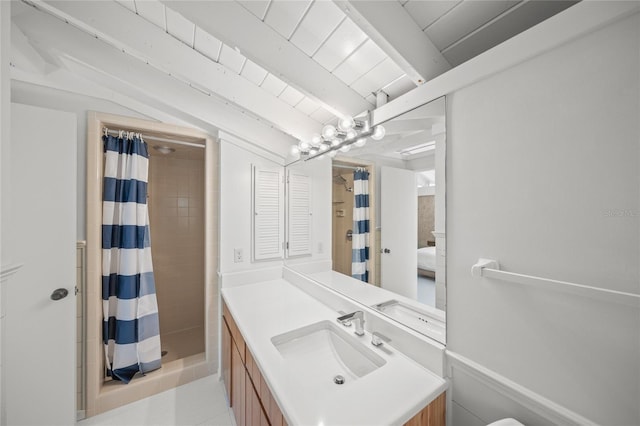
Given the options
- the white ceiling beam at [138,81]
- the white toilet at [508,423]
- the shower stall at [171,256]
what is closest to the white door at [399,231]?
the white toilet at [508,423]

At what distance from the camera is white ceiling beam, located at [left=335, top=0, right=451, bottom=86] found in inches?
31.5

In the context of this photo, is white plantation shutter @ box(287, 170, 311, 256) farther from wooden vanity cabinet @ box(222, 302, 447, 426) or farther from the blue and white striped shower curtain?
the blue and white striped shower curtain

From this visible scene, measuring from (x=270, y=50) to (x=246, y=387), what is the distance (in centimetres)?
170

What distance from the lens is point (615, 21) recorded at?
52 centimetres

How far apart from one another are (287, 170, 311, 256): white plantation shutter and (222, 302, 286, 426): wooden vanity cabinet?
2.45 ft

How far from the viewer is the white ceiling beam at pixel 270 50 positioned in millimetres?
970

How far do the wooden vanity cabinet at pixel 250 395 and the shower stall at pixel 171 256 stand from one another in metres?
0.47

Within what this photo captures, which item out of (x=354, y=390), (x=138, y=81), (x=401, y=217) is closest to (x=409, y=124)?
(x=401, y=217)

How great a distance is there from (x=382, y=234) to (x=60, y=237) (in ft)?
6.37

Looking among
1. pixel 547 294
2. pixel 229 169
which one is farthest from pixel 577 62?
pixel 229 169

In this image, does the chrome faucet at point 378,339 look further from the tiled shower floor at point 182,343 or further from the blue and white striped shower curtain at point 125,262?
the tiled shower floor at point 182,343

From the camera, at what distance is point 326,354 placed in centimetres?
120

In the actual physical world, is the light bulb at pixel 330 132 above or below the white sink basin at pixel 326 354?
above

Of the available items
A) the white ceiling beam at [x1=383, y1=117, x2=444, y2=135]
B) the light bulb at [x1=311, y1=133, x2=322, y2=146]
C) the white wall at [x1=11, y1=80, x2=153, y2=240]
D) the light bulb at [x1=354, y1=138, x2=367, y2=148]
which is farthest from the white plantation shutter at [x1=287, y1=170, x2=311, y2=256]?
the white wall at [x1=11, y1=80, x2=153, y2=240]
